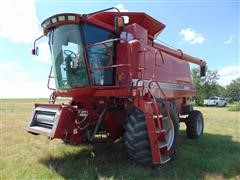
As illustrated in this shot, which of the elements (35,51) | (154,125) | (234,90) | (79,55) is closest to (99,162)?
(154,125)

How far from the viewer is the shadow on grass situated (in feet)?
17.2

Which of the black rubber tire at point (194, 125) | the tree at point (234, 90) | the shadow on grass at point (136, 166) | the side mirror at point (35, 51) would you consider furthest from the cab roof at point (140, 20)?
the tree at point (234, 90)

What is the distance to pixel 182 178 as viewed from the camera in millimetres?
5129

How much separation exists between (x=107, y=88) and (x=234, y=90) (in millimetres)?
100808

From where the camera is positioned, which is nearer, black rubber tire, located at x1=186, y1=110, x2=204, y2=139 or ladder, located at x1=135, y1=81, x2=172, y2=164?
ladder, located at x1=135, y1=81, x2=172, y2=164

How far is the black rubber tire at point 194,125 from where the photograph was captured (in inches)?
373

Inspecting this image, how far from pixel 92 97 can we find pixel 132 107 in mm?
1017

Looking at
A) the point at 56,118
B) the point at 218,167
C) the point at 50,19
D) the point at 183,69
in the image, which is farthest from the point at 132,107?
the point at 183,69

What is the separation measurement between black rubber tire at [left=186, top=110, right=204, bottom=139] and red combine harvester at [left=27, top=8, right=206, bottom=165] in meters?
3.19

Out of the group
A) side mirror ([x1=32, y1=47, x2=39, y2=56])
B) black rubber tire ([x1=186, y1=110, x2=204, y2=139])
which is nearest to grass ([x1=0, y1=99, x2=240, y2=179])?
black rubber tire ([x1=186, y1=110, x2=204, y2=139])

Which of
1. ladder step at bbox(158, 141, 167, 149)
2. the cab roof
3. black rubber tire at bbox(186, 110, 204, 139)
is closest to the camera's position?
ladder step at bbox(158, 141, 167, 149)

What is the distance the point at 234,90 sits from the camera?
98.4 m

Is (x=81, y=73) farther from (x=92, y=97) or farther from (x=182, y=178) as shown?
(x=182, y=178)

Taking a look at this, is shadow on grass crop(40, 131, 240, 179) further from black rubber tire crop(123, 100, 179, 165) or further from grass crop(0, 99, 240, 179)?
black rubber tire crop(123, 100, 179, 165)
